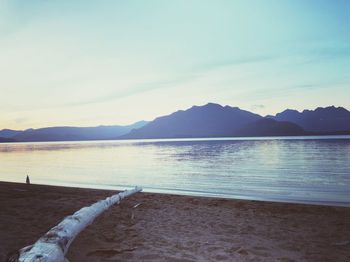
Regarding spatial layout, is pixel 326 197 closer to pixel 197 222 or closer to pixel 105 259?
pixel 197 222

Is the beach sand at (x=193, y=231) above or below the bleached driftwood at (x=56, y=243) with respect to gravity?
below

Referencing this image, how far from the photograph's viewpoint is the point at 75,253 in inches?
270

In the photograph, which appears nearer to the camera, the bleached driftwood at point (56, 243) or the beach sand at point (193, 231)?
the bleached driftwood at point (56, 243)

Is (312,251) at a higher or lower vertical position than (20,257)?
lower

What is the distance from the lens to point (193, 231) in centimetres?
868

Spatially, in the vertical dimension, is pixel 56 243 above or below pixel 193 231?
above

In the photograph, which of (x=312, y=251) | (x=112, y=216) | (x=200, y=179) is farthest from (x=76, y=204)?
(x=200, y=179)

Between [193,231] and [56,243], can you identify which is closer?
[56,243]

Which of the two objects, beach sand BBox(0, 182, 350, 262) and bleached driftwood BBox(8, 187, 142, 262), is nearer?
bleached driftwood BBox(8, 187, 142, 262)

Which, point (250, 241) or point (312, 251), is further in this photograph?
point (250, 241)

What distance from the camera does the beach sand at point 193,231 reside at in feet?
22.3

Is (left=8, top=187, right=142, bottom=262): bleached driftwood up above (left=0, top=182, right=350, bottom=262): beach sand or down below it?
above

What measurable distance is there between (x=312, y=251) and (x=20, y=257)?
5837 millimetres

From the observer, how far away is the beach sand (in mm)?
6809
